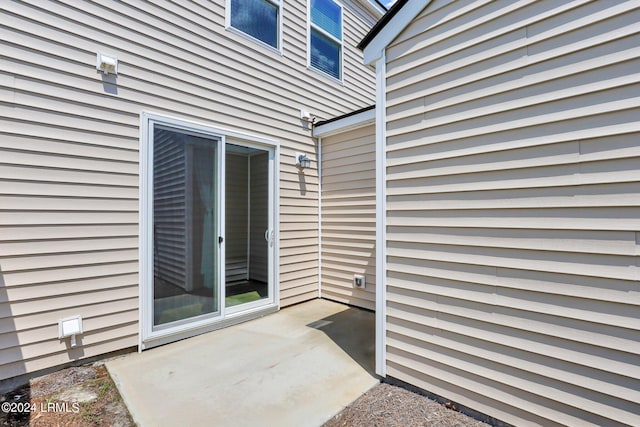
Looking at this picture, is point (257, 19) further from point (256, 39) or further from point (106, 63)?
point (106, 63)

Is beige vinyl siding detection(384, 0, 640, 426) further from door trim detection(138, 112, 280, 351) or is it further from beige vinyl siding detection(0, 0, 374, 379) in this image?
beige vinyl siding detection(0, 0, 374, 379)

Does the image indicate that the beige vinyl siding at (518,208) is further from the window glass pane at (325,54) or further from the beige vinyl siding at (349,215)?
the window glass pane at (325,54)

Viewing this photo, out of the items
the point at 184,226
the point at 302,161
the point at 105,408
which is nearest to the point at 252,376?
the point at 105,408

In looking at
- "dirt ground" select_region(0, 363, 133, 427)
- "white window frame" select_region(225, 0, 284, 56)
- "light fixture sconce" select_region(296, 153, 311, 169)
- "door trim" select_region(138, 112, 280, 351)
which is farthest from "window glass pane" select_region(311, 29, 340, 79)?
"dirt ground" select_region(0, 363, 133, 427)

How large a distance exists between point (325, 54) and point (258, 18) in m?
1.40

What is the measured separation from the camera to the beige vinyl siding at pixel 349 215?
4.44 meters

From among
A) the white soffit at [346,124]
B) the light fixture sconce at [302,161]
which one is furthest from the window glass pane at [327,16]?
the light fixture sconce at [302,161]

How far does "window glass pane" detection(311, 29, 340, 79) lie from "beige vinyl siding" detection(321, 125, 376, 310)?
130 centimetres

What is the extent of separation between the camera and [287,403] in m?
2.27

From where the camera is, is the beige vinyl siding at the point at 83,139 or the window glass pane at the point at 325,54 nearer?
the beige vinyl siding at the point at 83,139

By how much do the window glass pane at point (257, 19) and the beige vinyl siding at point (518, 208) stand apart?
2.45 metres

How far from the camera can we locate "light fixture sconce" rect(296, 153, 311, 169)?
468 cm

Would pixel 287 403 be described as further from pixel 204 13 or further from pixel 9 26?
pixel 204 13

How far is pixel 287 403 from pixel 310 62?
4632mm
